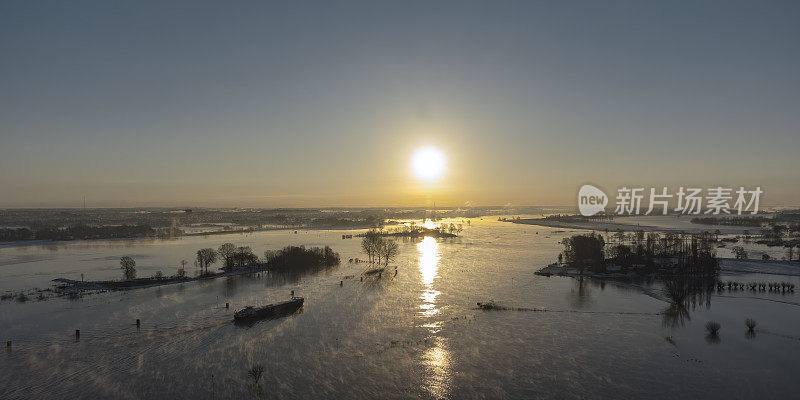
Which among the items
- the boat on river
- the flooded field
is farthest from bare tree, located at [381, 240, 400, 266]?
the boat on river

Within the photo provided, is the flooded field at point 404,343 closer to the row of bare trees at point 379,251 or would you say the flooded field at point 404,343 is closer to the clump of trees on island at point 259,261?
the clump of trees on island at point 259,261

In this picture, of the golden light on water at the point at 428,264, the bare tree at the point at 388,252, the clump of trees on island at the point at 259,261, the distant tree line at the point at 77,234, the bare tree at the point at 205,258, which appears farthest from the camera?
the distant tree line at the point at 77,234

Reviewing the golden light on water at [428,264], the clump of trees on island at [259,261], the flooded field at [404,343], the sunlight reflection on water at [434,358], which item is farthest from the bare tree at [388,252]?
the sunlight reflection on water at [434,358]

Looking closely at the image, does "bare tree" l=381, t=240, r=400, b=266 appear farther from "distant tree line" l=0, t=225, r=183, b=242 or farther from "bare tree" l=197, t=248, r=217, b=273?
"distant tree line" l=0, t=225, r=183, b=242

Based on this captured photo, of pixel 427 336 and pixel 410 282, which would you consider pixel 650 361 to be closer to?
pixel 427 336

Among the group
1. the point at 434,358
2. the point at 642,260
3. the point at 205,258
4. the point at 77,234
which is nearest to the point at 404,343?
the point at 434,358

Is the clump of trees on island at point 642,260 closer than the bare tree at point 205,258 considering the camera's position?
Yes

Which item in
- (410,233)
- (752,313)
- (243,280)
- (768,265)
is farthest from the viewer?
(410,233)

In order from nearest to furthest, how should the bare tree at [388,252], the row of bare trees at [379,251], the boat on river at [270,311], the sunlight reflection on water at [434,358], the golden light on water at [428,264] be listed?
the sunlight reflection on water at [434,358], the boat on river at [270,311], the golden light on water at [428,264], the bare tree at [388,252], the row of bare trees at [379,251]

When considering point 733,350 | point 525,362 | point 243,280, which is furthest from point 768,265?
point 243,280
